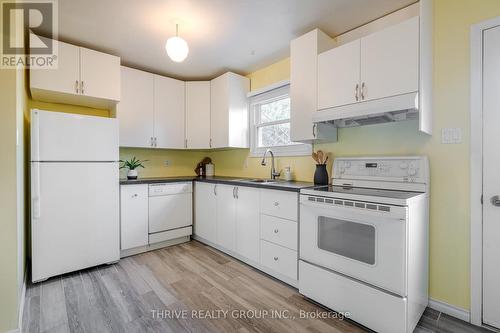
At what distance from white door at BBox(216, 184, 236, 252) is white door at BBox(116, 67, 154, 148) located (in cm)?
129

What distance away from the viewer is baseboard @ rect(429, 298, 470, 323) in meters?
1.72

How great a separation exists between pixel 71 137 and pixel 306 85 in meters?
Result: 2.39

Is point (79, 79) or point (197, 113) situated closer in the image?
point (79, 79)

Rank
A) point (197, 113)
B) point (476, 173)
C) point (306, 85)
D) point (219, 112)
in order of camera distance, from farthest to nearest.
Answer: point (197, 113) < point (219, 112) < point (306, 85) < point (476, 173)

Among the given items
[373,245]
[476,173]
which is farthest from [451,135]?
[373,245]

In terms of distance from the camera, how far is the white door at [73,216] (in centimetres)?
225

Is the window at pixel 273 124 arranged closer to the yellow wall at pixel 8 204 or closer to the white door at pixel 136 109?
the white door at pixel 136 109

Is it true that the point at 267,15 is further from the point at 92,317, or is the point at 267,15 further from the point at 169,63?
the point at 92,317

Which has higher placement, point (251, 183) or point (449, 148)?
point (449, 148)

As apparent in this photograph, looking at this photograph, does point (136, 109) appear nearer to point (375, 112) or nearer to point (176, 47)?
point (176, 47)

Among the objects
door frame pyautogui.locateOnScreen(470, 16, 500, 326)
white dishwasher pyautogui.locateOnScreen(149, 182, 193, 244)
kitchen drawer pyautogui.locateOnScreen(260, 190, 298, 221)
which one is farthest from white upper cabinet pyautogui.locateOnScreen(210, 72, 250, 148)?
door frame pyautogui.locateOnScreen(470, 16, 500, 326)

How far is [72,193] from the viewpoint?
2.41m

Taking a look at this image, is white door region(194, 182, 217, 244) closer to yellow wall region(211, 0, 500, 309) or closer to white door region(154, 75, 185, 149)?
white door region(154, 75, 185, 149)

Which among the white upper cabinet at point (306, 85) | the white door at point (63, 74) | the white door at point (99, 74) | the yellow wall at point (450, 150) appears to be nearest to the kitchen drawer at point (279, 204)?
the white upper cabinet at point (306, 85)
